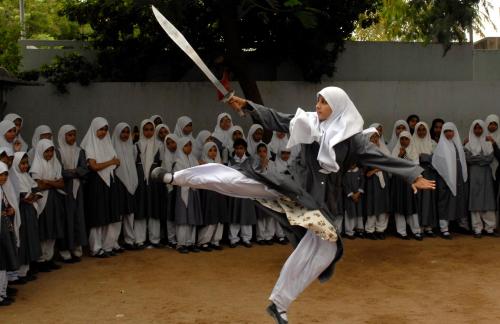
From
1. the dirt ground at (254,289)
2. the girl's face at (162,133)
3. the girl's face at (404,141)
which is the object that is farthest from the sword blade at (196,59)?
the girl's face at (404,141)

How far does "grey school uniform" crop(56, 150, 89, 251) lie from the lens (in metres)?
8.02

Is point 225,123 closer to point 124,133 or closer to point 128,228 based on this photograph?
point 124,133

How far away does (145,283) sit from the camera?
7320mm

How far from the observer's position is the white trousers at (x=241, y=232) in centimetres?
923

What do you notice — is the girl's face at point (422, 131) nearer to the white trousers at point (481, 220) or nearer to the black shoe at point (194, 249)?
the white trousers at point (481, 220)

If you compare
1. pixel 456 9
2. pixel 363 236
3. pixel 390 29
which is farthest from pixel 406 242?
pixel 390 29

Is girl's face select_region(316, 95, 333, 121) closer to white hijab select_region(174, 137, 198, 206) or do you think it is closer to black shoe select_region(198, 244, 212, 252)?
white hijab select_region(174, 137, 198, 206)

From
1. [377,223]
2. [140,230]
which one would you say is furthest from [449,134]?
[140,230]

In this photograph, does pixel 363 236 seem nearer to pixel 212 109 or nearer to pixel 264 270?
pixel 264 270

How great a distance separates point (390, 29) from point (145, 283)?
7637mm

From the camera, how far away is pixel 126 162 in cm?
875

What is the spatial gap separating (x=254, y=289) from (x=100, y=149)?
2.75 metres

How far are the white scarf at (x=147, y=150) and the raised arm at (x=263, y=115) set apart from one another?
409 centimetres

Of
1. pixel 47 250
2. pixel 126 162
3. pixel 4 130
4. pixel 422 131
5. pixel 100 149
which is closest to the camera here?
pixel 4 130
